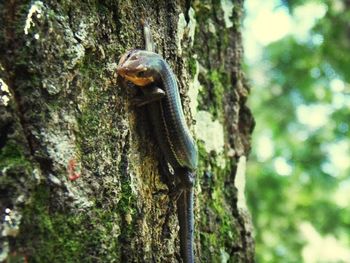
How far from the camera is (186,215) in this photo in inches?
78.6

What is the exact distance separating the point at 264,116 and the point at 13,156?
4793 millimetres

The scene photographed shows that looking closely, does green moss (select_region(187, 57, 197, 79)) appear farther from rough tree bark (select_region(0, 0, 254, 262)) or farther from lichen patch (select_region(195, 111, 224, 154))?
lichen patch (select_region(195, 111, 224, 154))

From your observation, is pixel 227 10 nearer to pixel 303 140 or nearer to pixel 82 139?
pixel 82 139

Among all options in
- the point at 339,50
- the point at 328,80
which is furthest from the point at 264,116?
the point at 339,50

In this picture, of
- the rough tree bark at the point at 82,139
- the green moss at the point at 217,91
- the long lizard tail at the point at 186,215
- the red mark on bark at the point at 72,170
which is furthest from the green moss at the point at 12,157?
the green moss at the point at 217,91

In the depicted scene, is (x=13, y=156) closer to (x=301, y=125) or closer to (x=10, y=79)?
(x=10, y=79)

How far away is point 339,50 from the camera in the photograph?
4848 millimetres

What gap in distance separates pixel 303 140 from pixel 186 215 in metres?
3.86

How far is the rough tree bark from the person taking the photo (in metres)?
1.50

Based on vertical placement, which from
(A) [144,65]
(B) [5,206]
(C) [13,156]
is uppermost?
(A) [144,65]

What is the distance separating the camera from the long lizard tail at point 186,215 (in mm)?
1950

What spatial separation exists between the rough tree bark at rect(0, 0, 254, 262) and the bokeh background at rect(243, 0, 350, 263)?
2.62m

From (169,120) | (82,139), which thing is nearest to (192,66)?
(169,120)

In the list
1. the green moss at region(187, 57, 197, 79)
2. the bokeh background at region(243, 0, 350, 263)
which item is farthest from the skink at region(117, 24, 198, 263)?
the bokeh background at region(243, 0, 350, 263)
